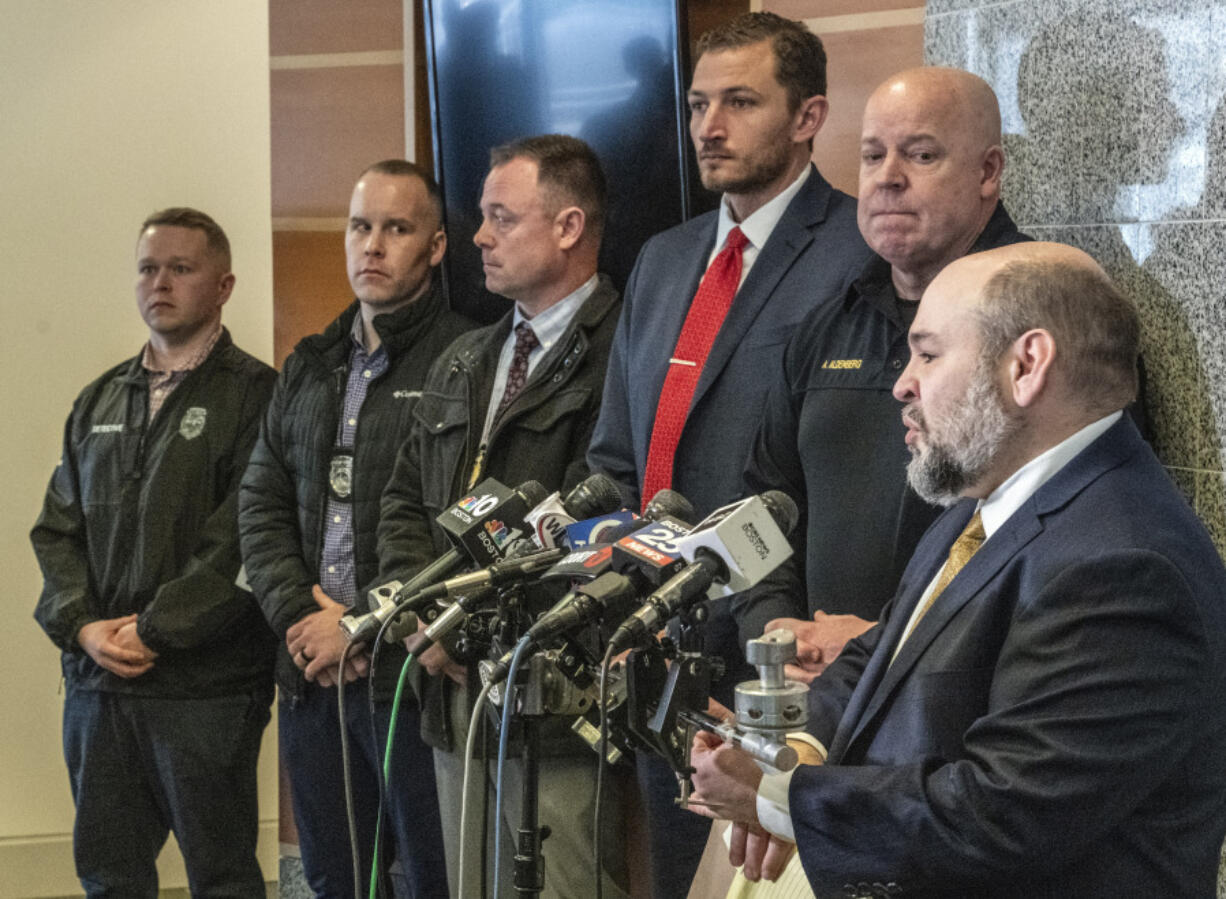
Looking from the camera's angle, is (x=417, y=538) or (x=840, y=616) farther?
(x=417, y=538)

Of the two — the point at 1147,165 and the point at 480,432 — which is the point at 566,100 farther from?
the point at 1147,165

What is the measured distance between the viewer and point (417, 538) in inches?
127

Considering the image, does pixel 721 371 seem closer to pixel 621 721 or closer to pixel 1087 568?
pixel 621 721

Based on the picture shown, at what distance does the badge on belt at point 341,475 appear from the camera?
11.4 ft

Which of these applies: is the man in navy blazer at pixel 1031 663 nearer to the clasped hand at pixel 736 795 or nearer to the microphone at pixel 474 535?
the clasped hand at pixel 736 795

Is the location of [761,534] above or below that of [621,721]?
above

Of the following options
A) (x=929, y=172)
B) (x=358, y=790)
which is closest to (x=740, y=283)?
(x=929, y=172)

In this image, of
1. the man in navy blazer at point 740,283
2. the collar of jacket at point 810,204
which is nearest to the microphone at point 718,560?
the man in navy blazer at point 740,283

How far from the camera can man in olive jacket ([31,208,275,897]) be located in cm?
376

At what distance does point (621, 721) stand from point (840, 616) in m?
0.62

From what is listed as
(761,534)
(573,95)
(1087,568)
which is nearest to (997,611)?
(1087,568)

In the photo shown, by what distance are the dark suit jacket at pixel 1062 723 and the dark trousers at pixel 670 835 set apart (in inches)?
38.7

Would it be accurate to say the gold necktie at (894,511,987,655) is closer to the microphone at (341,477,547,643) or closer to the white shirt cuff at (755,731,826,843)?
the white shirt cuff at (755,731,826,843)

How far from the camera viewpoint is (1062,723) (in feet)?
4.87
